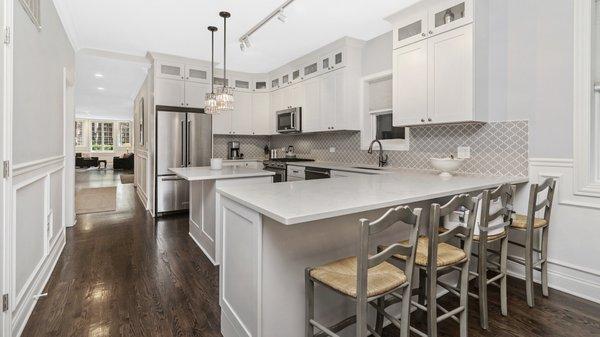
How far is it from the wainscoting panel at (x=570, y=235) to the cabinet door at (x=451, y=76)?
0.79 m

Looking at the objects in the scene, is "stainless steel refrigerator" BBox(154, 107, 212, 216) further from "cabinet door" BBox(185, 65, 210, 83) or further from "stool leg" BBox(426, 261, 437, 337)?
"stool leg" BBox(426, 261, 437, 337)

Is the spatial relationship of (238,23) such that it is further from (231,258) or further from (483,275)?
(483,275)

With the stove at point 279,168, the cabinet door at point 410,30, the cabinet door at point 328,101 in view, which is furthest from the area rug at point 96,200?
the cabinet door at point 410,30

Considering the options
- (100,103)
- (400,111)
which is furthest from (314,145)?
(100,103)

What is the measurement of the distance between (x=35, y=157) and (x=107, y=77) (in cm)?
497

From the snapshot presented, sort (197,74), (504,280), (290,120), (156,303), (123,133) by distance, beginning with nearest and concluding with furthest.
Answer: (504,280), (156,303), (290,120), (197,74), (123,133)

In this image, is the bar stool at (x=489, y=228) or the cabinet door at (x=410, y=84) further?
the cabinet door at (x=410, y=84)

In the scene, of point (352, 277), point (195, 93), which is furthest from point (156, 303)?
point (195, 93)

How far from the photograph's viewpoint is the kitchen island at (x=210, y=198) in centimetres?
302

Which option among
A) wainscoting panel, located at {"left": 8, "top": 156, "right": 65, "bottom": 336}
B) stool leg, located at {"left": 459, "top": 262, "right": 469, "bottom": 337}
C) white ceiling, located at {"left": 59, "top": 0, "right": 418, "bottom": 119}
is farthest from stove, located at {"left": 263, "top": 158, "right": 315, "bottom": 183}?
stool leg, located at {"left": 459, "top": 262, "right": 469, "bottom": 337}

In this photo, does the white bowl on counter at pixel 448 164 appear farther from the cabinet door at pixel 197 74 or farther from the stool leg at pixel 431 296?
the cabinet door at pixel 197 74

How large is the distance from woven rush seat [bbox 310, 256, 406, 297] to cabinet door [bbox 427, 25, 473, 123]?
1.98 metres

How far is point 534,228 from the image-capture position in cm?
235

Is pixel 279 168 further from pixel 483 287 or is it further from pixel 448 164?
pixel 483 287
